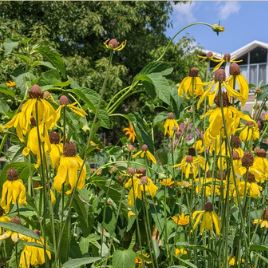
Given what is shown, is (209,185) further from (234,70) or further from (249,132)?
(234,70)

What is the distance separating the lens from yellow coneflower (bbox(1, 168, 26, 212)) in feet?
3.77

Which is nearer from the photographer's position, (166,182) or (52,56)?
(52,56)

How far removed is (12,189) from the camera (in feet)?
3.78

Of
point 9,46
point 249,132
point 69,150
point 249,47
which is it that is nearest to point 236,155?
point 249,132

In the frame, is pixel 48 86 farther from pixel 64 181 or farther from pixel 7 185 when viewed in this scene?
pixel 64 181

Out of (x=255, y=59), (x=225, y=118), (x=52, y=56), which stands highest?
(x=255, y=59)

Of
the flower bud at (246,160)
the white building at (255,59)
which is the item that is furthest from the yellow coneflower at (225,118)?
the white building at (255,59)

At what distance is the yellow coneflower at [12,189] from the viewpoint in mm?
1149

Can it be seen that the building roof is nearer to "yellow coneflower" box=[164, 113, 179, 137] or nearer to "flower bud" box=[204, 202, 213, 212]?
"yellow coneflower" box=[164, 113, 179, 137]

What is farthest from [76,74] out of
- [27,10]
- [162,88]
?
[162,88]

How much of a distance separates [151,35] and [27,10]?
2687 mm

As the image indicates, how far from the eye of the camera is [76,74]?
33.1ft

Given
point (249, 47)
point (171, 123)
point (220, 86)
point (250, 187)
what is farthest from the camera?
point (249, 47)

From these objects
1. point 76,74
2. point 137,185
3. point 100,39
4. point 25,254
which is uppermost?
point 100,39
